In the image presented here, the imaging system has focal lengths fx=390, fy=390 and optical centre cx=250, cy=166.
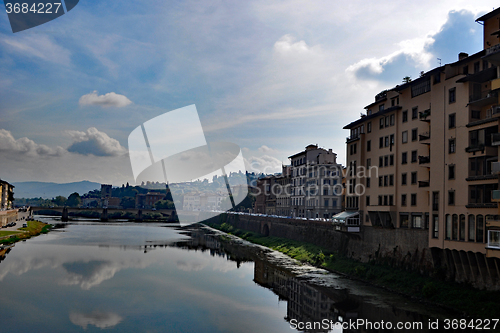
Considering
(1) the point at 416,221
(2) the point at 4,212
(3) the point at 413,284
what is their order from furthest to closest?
(2) the point at 4,212
(1) the point at 416,221
(3) the point at 413,284

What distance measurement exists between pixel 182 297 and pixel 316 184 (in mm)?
44889

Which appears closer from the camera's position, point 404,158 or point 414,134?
point 414,134

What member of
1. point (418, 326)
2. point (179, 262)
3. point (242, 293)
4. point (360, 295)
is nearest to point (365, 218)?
point (360, 295)

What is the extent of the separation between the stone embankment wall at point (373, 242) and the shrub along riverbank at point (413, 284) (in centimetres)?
86

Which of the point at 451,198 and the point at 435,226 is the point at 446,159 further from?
the point at 435,226

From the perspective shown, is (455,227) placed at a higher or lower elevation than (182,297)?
higher

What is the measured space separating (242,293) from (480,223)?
19.9m

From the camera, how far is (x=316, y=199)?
238 ft

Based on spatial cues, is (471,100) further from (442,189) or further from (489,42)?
(442,189)

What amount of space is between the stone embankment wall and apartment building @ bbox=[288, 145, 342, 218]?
8.62 metres

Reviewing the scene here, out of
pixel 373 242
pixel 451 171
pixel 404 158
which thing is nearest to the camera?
pixel 451 171

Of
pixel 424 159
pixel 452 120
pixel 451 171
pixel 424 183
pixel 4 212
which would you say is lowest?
pixel 4 212

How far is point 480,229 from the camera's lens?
2675cm

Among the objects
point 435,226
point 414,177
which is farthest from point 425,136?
point 435,226
